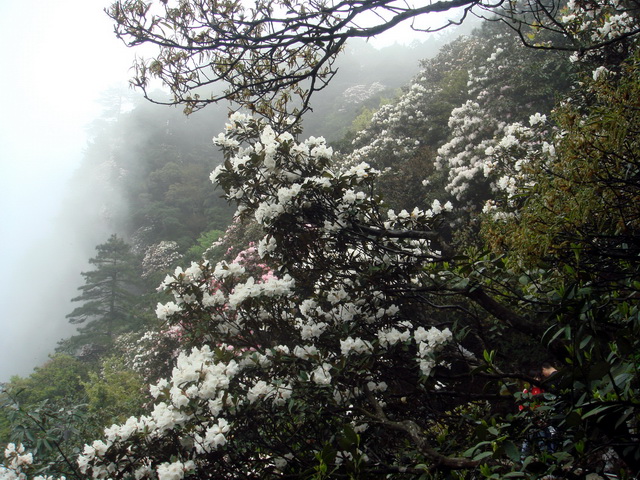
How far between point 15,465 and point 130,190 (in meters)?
28.5

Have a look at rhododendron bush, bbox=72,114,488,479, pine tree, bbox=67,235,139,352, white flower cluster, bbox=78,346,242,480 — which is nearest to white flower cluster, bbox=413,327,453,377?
rhododendron bush, bbox=72,114,488,479

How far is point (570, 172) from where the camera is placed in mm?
1535

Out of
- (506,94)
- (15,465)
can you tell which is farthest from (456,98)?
(15,465)

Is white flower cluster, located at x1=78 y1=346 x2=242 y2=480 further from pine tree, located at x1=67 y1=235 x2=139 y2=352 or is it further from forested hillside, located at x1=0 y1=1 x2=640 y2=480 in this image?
pine tree, located at x1=67 y1=235 x2=139 y2=352

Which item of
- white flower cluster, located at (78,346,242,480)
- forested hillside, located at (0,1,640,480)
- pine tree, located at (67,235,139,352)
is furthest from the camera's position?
pine tree, located at (67,235,139,352)

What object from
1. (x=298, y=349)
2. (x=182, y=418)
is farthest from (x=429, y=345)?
(x=182, y=418)

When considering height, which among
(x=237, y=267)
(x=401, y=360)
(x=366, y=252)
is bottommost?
(x=401, y=360)

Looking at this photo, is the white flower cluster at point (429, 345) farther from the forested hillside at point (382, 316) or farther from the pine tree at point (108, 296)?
the pine tree at point (108, 296)

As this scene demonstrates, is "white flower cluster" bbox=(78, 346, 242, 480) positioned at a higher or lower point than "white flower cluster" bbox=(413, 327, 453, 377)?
higher

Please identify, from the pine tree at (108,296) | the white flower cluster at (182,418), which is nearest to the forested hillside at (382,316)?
the white flower cluster at (182,418)

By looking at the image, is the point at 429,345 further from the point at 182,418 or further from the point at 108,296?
the point at 108,296

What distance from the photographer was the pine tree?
16.0 metres

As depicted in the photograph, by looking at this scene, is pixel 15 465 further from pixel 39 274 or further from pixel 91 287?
pixel 39 274

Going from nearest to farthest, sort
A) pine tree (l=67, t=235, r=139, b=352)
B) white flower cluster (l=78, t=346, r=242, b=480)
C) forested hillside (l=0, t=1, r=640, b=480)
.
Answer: forested hillside (l=0, t=1, r=640, b=480), white flower cluster (l=78, t=346, r=242, b=480), pine tree (l=67, t=235, r=139, b=352)
